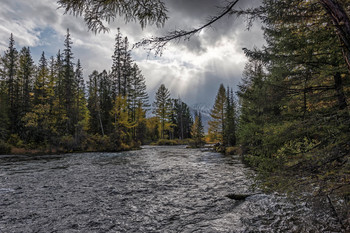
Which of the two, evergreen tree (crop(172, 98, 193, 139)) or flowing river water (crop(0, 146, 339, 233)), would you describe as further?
evergreen tree (crop(172, 98, 193, 139))

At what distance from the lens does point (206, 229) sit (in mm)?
4527

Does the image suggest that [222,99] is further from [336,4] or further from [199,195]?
[336,4]

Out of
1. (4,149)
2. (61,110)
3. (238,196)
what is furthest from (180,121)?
(238,196)

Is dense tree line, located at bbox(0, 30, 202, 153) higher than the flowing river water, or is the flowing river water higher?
dense tree line, located at bbox(0, 30, 202, 153)

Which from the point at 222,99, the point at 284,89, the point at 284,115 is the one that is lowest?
the point at 284,115

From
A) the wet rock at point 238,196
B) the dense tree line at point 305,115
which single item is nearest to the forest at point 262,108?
the dense tree line at point 305,115

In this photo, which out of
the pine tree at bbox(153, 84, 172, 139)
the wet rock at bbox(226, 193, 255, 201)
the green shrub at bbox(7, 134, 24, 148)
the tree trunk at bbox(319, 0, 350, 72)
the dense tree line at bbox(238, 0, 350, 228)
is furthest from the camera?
the pine tree at bbox(153, 84, 172, 139)

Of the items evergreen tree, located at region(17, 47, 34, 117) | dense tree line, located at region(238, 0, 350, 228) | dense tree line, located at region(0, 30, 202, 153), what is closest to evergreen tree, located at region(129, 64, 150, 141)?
dense tree line, located at region(0, 30, 202, 153)

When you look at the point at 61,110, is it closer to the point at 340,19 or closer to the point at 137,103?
the point at 137,103

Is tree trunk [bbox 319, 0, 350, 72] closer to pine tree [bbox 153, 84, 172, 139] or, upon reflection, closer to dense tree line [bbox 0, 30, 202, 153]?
dense tree line [bbox 0, 30, 202, 153]

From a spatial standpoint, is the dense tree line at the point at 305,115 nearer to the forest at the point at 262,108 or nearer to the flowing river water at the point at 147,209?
the forest at the point at 262,108

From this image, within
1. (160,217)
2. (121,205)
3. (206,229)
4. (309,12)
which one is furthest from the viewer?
(121,205)

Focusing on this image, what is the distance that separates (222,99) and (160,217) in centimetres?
3373

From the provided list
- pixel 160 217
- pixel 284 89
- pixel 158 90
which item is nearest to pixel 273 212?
pixel 160 217
